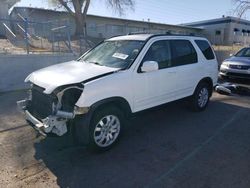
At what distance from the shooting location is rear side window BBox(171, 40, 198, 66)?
5276 mm

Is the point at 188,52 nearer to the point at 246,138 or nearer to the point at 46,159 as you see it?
the point at 246,138

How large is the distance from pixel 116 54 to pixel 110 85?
1020 millimetres

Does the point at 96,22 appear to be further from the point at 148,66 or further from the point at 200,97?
the point at 148,66

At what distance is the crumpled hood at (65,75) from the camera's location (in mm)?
3742

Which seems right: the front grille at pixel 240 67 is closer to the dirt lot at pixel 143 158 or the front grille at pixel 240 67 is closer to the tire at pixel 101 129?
the dirt lot at pixel 143 158

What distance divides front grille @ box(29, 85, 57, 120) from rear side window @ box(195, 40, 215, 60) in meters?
3.91

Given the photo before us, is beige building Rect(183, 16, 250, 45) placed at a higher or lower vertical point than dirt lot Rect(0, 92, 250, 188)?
higher

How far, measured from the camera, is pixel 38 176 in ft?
11.3

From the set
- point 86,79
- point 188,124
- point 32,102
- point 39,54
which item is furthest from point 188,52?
point 39,54

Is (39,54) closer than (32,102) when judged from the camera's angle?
No

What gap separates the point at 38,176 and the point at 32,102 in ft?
4.56

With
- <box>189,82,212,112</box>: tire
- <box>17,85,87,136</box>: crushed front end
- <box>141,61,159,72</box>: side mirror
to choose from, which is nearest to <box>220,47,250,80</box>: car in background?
<box>189,82,212,112</box>: tire

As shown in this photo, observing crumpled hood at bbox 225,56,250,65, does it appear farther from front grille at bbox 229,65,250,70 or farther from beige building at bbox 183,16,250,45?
beige building at bbox 183,16,250,45

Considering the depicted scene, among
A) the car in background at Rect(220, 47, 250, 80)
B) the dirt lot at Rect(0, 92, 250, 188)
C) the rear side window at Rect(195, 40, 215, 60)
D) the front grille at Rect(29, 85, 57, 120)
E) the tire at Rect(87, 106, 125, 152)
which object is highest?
the rear side window at Rect(195, 40, 215, 60)
